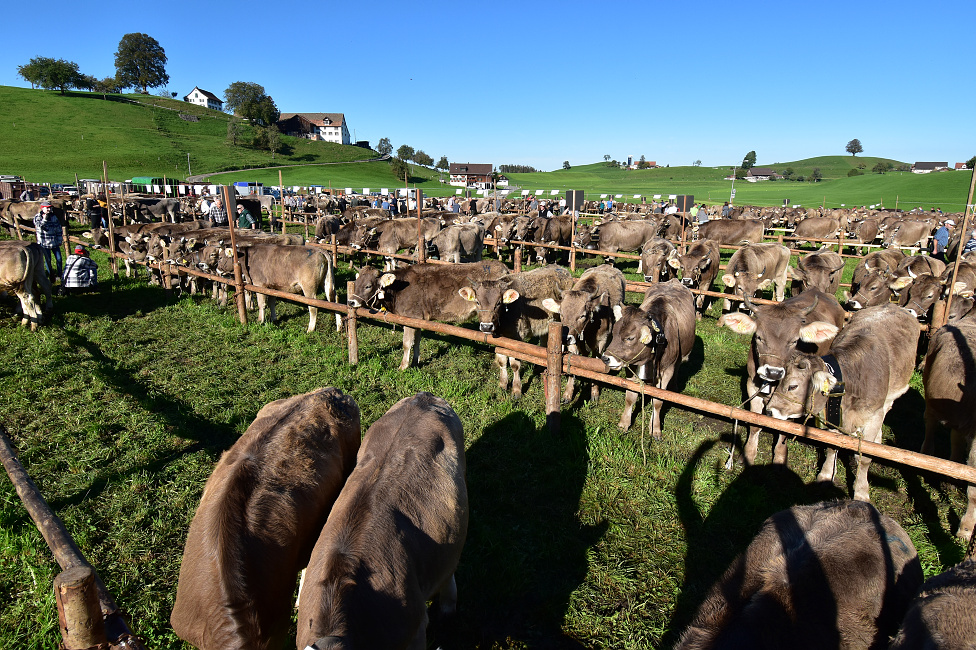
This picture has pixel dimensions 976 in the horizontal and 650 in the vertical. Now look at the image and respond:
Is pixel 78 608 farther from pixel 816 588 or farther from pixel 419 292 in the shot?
pixel 419 292

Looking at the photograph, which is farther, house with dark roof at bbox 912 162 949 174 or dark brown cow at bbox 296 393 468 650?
house with dark roof at bbox 912 162 949 174

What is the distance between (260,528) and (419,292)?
665 cm

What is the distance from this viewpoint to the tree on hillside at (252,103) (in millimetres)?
99375

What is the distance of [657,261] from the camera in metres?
16.0

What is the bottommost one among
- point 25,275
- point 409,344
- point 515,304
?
point 409,344

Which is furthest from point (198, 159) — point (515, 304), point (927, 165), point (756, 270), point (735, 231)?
point (927, 165)

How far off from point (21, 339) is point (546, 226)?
1803 centimetres

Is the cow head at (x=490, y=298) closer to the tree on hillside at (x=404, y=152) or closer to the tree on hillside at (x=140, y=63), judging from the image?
the tree on hillside at (x=404, y=152)

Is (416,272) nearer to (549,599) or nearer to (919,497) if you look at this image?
(549,599)

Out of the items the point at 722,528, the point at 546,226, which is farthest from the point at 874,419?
the point at 546,226

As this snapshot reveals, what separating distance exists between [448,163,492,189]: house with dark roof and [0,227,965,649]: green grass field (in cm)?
8222

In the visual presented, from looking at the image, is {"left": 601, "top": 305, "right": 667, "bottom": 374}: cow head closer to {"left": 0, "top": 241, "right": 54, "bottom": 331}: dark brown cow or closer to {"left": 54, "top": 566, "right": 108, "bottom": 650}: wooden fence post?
{"left": 54, "top": 566, "right": 108, "bottom": 650}: wooden fence post

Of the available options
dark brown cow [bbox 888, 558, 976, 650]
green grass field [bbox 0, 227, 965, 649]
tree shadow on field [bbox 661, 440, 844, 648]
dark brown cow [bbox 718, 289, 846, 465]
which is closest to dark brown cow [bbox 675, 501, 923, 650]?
dark brown cow [bbox 888, 558, 976, 650]

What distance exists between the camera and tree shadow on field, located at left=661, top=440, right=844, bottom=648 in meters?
4.35
